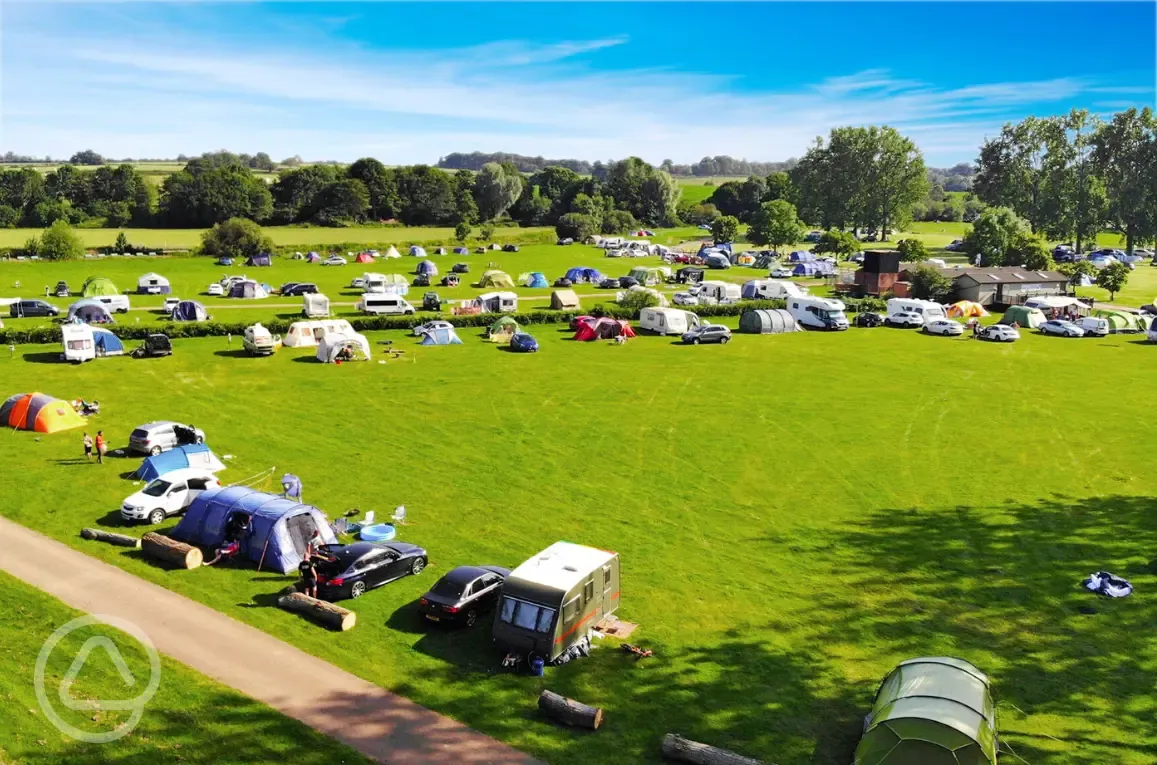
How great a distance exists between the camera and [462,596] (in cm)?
1858

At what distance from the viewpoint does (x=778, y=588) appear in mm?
21109

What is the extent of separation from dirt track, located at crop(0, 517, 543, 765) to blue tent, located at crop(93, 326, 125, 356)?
27.0 m

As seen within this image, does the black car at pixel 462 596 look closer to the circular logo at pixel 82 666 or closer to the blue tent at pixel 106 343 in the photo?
the circular logo at pixel 82 666

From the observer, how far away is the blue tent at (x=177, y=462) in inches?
1054

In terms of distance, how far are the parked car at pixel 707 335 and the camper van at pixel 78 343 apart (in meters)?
34.2

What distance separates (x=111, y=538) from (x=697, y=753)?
16552 mm

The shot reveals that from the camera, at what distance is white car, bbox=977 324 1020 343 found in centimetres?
5625

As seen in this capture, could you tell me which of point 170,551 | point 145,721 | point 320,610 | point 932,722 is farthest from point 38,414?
point 932,722

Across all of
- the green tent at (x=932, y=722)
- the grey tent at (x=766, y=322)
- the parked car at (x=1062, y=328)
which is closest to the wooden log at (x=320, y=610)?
the green tent at (x=932, y=722)

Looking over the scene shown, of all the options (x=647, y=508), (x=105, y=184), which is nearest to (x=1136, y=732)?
(x=647, y=508)

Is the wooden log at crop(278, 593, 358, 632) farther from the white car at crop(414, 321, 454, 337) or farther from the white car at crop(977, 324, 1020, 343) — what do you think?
the white car at crop(977, 324, 1020, 343)

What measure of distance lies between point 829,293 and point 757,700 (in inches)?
2746

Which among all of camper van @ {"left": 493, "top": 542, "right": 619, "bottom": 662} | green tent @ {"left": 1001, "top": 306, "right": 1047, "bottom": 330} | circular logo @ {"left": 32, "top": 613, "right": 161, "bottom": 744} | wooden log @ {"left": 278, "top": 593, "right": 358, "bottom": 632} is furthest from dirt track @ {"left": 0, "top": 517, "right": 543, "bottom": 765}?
green tent @ {"left": 1001, "top": 306, "right": 1047, "bottom": 330}

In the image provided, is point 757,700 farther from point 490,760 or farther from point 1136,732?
point 1136,732
